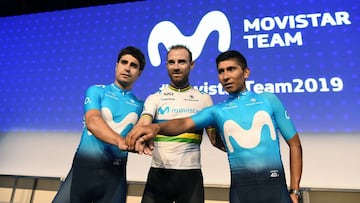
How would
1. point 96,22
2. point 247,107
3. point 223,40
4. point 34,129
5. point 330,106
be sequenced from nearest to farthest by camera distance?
1. point 247,107
2. point 330,106
3. point 223,40
4. point 34,129
5. point 96,22

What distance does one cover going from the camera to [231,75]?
137 cm

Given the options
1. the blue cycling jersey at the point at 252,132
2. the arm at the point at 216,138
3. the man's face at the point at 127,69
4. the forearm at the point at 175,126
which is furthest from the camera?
the man's face at the point at 127,69

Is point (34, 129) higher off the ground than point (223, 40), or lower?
lower

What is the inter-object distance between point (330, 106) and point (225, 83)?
1.37m

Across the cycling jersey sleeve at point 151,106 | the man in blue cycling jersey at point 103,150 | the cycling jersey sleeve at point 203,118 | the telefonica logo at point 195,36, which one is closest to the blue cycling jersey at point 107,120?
the man in blue cycling jersey at point 103,150

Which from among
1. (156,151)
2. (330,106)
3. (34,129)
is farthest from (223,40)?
(34,129)

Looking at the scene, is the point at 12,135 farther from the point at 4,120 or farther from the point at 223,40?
the point at 223,40

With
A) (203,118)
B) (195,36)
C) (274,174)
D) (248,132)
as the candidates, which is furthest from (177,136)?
(195,36)

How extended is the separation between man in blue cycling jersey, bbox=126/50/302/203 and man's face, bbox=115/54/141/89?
1.66 ft

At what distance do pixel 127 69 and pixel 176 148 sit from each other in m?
0.56

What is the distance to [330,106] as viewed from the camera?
2.27 m

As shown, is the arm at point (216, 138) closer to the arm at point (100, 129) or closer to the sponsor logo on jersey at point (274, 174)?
the sponsor logo on jersey at point (274, 174)

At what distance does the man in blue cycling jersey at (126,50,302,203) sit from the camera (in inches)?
49.1

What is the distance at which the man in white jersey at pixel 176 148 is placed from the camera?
1355mm
